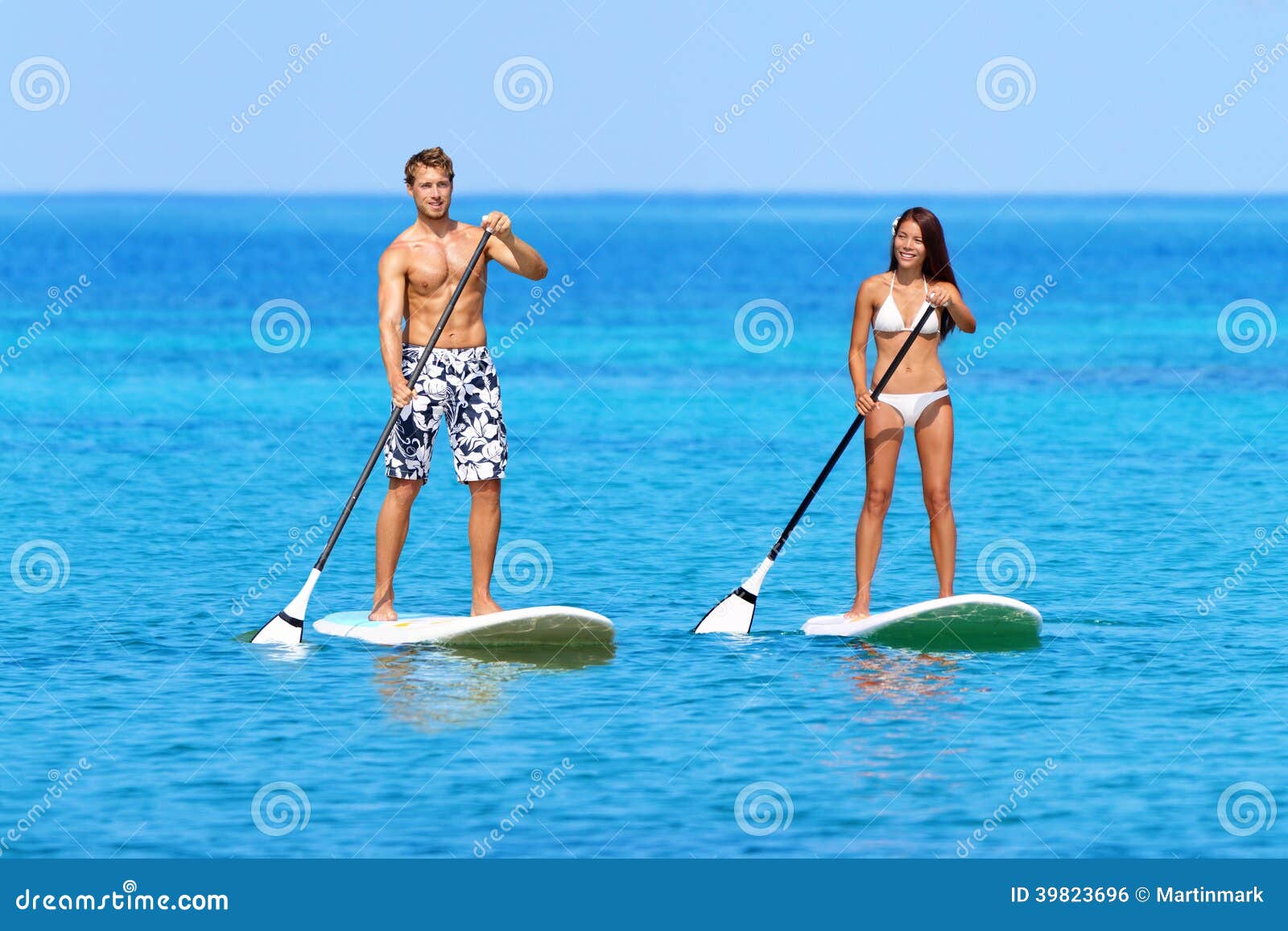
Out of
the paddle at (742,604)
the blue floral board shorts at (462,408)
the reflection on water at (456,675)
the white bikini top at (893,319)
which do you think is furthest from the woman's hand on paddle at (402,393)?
the white bikini top at (893,319)

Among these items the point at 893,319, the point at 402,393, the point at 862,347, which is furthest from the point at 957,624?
the point at 402,393

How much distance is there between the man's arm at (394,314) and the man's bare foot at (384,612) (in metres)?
1.23

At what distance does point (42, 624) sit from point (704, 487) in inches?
293

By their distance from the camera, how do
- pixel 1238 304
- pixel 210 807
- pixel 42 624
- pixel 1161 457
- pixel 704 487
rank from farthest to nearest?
pixel 1238 304, pixel 1161 457, pixel 704 487, pixel 42 624, pixel 210 807

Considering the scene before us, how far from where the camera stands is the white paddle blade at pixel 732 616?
11625 millimetres

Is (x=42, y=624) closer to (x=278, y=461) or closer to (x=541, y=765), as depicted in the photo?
(x=541, y=765)

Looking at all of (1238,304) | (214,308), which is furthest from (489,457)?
(1238,304)

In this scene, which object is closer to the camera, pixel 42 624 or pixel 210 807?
pixel 210 807

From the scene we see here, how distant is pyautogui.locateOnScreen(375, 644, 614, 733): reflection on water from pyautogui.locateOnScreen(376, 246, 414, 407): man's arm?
A: 1.35 meters

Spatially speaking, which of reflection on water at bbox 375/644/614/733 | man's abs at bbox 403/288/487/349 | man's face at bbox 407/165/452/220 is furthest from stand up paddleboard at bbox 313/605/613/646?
man's face at bbox 407/165/452/220

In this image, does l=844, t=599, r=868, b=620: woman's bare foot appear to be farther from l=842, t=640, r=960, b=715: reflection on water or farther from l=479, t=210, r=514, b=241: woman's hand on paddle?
l=479, t=210, r=514, b=241: woman's hand on paddle

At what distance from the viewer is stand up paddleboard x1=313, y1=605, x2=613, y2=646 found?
36.1 ft

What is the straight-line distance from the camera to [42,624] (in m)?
11.8

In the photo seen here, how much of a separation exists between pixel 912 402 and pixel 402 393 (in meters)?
2.72
